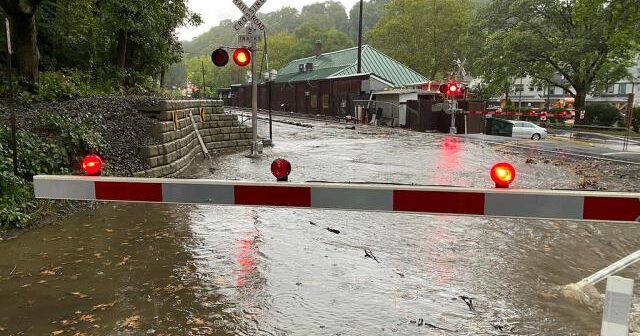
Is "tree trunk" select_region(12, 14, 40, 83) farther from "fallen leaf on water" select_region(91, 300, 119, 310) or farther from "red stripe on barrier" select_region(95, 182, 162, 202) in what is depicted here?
"red stripe on barrier" select_region(95, 182, 162, 202)

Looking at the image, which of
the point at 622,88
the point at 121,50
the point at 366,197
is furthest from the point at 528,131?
the point at 622,88

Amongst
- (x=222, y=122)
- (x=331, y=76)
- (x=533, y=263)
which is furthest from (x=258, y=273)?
(x=331, y=76)

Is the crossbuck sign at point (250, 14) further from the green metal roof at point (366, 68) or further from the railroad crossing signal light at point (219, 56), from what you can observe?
the green metal roof at point (366, 68)

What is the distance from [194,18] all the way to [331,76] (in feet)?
61.8

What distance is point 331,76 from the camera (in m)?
40.0

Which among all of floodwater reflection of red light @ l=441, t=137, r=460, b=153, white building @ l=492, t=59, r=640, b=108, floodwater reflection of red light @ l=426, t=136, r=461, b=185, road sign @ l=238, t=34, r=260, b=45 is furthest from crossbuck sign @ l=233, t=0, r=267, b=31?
white building @ l=492, t=59, r=640, b=108

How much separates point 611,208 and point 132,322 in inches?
125

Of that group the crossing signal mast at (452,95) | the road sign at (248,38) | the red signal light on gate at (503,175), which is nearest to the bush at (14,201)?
the red signal light on gate at (503,175)

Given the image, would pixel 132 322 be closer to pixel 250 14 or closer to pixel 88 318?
pixel 88 318

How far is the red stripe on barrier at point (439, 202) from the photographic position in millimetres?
2850

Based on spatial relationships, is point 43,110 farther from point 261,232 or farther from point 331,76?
point 331,76

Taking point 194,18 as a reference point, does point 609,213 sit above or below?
below

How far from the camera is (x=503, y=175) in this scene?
2895 millimetres

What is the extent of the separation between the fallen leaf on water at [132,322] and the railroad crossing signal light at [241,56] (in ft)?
25.5
